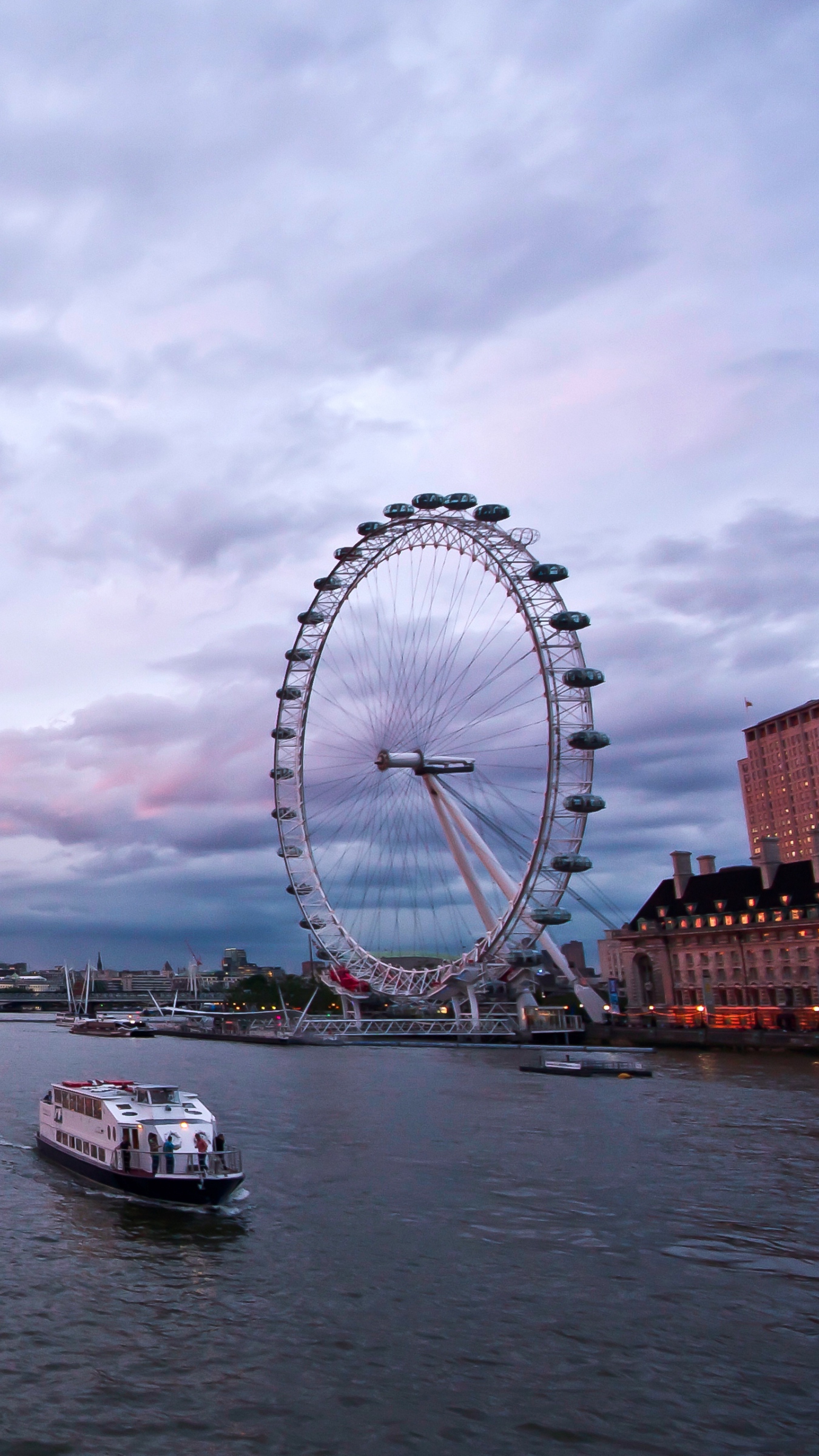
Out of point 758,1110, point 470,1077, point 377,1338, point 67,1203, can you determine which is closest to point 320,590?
point 470,1077

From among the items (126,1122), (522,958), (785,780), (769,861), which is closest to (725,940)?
(769,861)

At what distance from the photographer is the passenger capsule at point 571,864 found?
69062 millimetres

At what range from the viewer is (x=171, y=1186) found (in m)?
25.7

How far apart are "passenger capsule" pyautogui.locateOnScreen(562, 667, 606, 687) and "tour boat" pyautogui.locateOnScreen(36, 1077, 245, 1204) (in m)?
43.1

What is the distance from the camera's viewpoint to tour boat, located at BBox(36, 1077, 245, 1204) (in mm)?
25609

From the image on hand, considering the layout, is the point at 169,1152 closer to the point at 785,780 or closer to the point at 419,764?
the point at 419,764

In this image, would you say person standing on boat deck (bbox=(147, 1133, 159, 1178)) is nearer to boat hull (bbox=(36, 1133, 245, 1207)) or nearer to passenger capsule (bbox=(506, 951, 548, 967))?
boat hull (bbox=(36, 1133, 245, 1207))

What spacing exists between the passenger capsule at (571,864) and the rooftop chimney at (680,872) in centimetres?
3277

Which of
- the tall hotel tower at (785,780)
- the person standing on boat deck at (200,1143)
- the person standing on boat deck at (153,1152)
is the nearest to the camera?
the person standing on boat deck at (153,1152)

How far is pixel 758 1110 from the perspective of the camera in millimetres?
39406

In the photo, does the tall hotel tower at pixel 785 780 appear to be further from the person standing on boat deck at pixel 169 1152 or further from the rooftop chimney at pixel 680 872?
the person standing on boat deck at pixel 169 1152

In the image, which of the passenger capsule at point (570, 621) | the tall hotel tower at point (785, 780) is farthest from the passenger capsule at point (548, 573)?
the tall hotel tower at point (785, 780)

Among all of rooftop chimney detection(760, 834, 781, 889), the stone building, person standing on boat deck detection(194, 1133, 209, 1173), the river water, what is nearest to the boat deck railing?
person standing on boat deck detection(194, 1133, 209, 1173)

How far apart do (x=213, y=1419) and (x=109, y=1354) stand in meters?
3.02
